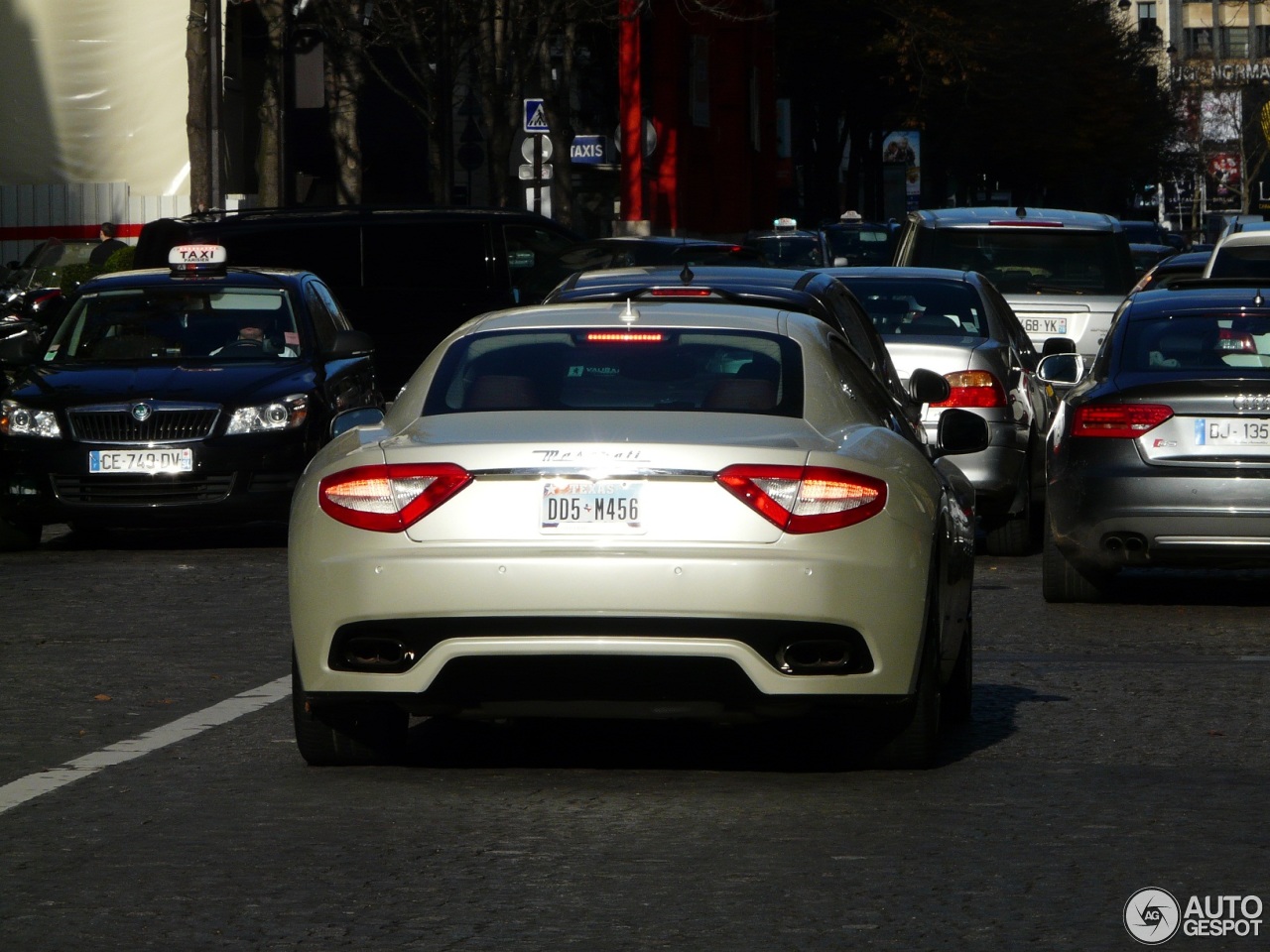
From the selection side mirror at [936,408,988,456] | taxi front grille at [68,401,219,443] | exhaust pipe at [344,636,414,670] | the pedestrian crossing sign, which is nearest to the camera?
exhaust pipe at [344,636,414,670]

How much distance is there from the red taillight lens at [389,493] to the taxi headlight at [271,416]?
7869 millimetres

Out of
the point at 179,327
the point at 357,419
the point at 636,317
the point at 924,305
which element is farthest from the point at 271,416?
the point at 636,317

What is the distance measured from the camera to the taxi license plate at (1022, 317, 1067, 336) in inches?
784

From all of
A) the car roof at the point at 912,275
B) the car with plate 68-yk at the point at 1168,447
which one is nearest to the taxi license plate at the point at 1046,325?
the car roof at the point at 912,275

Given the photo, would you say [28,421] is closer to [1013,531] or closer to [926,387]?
[1013,531]

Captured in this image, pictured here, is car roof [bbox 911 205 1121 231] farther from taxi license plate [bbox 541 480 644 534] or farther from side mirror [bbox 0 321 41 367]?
taxi license plate [bbox 541 480 644 534]

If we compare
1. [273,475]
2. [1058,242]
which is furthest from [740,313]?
[1058,242]

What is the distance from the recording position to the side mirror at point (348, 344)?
16062 mm

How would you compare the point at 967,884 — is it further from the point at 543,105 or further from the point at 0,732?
the point at 543,105

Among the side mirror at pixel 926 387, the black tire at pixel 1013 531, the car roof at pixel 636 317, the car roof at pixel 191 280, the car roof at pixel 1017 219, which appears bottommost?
the black tire at pixel 1013 531

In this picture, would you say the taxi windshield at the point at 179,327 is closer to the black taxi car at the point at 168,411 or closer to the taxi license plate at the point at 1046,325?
the black taxi car at the point at 168,411

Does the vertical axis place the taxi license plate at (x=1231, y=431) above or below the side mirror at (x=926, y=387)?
below

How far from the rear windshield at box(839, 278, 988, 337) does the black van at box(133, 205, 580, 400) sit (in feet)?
23.9

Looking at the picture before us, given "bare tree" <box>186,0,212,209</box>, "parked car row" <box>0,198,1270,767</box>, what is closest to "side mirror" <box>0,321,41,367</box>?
"parked car row" <box>0,198,1270,767</box>
